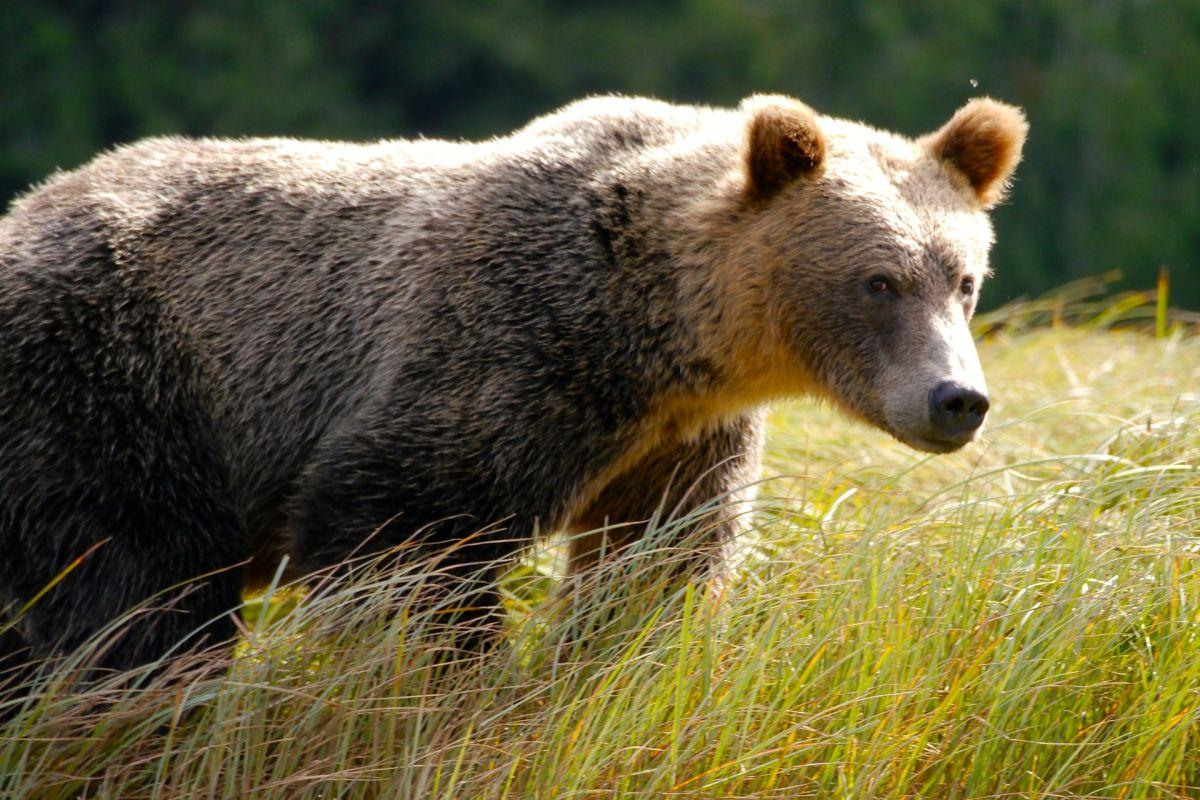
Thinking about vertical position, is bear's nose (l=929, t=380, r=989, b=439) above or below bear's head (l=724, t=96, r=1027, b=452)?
below

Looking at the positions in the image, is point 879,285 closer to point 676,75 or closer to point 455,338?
point 455,338

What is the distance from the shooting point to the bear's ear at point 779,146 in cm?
535

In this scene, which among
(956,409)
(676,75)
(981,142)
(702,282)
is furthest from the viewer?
(676,75)

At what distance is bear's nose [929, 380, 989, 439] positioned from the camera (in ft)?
16.2

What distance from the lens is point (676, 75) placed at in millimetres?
23156

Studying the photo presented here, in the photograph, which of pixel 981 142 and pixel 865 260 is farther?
pixel 981 142

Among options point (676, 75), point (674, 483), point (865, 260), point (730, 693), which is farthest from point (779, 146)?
point (676, 75)

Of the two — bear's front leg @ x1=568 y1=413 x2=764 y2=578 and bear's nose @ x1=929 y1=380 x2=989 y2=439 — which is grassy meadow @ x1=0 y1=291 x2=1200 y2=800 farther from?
bear's front leg @ x1=568 y1=413 x2=764 y2=578

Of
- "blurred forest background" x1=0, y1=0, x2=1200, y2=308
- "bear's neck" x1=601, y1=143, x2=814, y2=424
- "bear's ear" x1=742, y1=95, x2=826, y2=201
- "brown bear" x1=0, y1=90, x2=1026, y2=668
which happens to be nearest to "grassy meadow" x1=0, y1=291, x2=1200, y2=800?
"brown bear" x1=0, y1=90, x2=1026, y2=668

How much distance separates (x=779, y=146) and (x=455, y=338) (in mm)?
1219

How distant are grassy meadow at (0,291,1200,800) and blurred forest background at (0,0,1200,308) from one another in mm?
16352

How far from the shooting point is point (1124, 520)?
5.21 metres

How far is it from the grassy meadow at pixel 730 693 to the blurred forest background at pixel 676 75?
53.6 ft

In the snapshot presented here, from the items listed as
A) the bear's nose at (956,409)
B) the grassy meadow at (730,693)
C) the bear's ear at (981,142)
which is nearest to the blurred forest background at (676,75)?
the bear's ear at (981,142)
